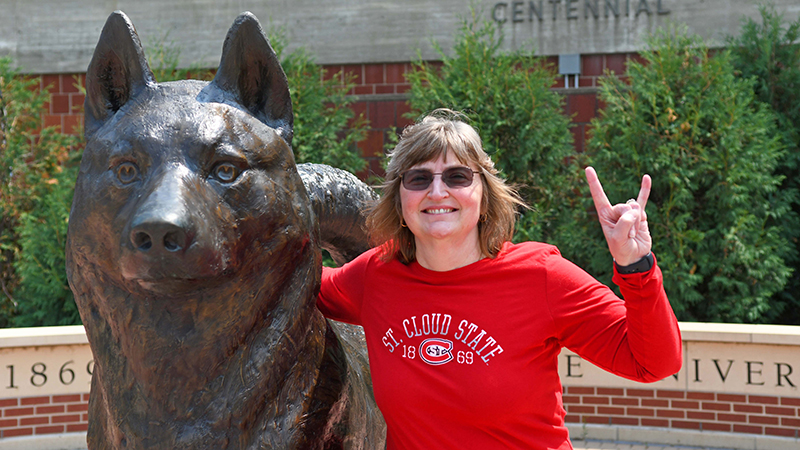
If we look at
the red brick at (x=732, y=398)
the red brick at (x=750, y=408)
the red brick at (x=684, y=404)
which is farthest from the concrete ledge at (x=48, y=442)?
the red brick at (x=750, y=408)

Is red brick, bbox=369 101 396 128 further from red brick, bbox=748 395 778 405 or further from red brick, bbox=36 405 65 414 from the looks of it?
red brick, bbox=748 395 778 405

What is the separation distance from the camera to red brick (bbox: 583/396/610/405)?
5320 millimetres

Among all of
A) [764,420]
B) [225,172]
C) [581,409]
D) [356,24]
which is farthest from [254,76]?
[356,24]

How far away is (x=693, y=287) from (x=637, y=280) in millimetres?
4945

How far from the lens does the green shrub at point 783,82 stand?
6.90m

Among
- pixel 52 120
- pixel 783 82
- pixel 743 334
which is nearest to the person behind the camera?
pixel 743 334

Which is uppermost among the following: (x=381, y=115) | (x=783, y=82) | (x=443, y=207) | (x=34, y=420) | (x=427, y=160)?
(x=783, y=82)

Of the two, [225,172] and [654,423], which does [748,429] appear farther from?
[225,172]

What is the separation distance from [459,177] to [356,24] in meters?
7.04

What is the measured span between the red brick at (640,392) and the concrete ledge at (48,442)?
4.01 meters

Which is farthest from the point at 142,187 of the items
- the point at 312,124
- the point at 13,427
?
the point at 312,124

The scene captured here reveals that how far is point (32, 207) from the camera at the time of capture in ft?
25.5

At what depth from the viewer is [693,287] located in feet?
20.4

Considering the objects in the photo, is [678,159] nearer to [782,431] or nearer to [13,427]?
[782,431]
